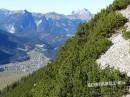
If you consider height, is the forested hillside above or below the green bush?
below

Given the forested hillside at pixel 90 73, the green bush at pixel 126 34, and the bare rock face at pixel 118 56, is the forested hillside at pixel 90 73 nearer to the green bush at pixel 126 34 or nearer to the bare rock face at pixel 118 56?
the bare rock face at pixel 118 56

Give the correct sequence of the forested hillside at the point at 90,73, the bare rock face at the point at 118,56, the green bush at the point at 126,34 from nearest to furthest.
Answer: the forested hillside at the point at 90,73 → the bare rock face at the point at 118,56 → the green bush at the point at 126,34

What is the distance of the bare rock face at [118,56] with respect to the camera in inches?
1294

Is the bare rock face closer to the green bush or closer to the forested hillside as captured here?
the green bush

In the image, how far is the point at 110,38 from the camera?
38.4 meters

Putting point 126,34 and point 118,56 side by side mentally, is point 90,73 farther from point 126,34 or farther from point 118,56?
point 126,34

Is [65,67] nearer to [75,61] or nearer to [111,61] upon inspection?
[75,61]

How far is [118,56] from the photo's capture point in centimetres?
3438

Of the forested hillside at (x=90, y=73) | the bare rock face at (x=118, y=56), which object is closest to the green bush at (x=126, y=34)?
the bare rock face at (x=118, y=56)

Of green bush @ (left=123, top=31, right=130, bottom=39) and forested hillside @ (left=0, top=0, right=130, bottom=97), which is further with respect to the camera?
green bush @ (left=123, top=31, right=130, bottom=39)

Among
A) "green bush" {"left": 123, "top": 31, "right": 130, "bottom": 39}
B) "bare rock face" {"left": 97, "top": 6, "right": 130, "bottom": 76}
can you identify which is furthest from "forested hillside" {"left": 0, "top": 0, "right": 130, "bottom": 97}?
"green bush" {"left": 123, "top": 31, "right": 130, "bottom": 39}

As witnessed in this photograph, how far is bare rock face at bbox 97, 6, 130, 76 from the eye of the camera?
108 feet

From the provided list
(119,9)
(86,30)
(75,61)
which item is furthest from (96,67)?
(86,30)

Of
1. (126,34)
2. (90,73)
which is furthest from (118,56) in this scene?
(126,34)
